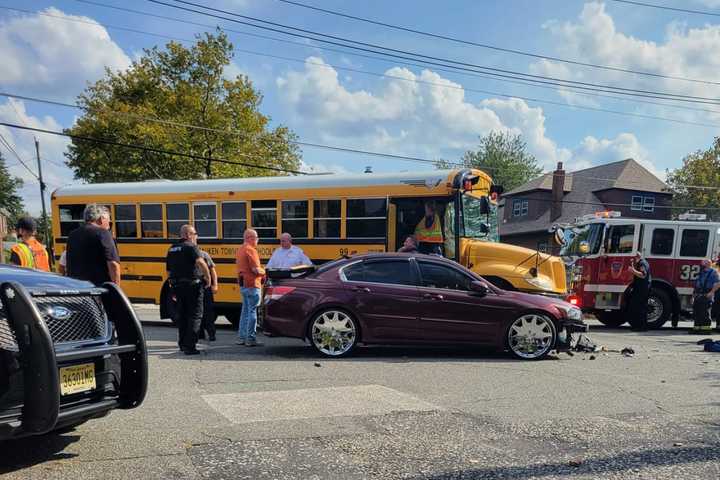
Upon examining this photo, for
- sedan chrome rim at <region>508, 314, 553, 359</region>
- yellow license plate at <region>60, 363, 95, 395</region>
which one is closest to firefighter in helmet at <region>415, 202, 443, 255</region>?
sedan chrome rim at <region>508, 314, 553, 359</region>

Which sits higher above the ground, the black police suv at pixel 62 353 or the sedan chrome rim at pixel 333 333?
the black police suv at pixel 62 353

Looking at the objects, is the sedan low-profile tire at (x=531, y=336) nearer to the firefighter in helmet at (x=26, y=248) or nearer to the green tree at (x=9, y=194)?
the firefighter in helmet at (x=26, y=248)

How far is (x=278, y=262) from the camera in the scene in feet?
29.6

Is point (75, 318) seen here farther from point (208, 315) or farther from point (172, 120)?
point (172, 120)

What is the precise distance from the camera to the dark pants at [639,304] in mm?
12688

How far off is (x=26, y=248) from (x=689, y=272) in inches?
565

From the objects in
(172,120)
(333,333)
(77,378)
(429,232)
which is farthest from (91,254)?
(172,120)

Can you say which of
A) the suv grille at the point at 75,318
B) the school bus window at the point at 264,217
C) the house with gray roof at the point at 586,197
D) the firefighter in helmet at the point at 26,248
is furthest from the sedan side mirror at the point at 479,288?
the house with gray roof at the point at 586,197

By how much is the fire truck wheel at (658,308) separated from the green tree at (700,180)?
3062 centimetres

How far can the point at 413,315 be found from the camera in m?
7.65

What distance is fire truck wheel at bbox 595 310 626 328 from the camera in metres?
14.1

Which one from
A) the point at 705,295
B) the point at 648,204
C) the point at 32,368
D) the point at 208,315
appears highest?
the point at 648,204

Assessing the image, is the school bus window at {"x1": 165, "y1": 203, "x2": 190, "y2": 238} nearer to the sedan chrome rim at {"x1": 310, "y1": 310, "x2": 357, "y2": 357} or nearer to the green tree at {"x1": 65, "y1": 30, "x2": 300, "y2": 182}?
the sedan chrome rim at {"x1": 310, "y1": 310, "x2": 357, "y2": 357}

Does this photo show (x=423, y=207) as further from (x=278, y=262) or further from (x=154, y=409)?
(x=154, y=409)
